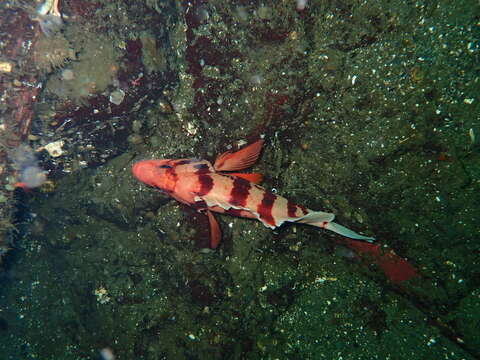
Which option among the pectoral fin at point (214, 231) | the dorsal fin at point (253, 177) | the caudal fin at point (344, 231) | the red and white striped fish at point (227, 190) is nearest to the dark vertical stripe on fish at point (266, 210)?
the red and white striped fish at point (227, 190)

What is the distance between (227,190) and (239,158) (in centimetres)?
56

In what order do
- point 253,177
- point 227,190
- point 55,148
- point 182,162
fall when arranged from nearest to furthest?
point 227,190 → point 253,177 → point 182,162 → point 55,148

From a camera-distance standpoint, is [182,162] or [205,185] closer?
[205,185]

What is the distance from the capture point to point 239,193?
13.6ft

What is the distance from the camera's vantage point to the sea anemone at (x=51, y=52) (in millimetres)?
4180

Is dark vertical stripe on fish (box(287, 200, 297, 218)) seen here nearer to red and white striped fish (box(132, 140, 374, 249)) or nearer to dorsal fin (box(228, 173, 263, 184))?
red and white striped fish (box(132, 140, 374, 249))

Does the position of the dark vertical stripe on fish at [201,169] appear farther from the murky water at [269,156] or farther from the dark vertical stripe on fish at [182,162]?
the murky water at [269,156]

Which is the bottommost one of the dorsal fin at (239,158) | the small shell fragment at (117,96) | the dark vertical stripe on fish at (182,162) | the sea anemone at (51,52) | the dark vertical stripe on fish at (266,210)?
the dark vertical stripe on fish at (266,210)

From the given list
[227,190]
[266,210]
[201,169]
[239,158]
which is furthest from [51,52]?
[266,210]

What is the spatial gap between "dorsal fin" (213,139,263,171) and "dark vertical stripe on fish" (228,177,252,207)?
0.31 meters

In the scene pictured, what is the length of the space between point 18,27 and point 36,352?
6.54 metres

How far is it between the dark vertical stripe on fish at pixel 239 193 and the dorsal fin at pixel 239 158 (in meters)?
0.31

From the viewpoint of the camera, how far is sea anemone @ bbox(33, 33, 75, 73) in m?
4.18

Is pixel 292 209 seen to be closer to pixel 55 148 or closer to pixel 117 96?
pixel 117 96
